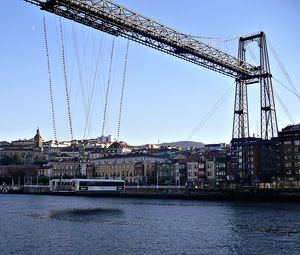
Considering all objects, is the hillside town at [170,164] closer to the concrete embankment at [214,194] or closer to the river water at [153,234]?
the concrete embankment at [214,194]

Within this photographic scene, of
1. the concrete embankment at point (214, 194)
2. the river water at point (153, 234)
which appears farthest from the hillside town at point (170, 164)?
the river water at point (153, 234)

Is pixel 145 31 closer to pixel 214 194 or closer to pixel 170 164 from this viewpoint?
pixel 214 194

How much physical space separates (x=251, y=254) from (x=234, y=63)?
3364 cm

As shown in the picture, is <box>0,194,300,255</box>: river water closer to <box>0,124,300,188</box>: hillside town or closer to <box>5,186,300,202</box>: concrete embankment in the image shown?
<box>5,186,300,202</box>: concrete embankment

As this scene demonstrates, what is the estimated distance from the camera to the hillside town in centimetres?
6588

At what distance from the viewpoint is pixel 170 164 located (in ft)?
309

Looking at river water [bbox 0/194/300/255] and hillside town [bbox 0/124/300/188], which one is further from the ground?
hillside town [bbox 0/124/300/188]

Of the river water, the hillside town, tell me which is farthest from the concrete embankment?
the river water

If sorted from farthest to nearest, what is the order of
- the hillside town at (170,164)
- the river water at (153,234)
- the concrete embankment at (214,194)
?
the hillside town at (170,164), the concrete embankment at (214,194), the river water at (153,234)

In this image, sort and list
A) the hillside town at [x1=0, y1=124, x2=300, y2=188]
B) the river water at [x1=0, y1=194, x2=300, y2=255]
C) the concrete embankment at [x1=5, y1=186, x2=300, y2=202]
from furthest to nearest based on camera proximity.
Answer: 1. the hillside town at [x1=0, y1=124, x2=300, y2=188]
2. the concrete embankment at [x1=5, y1=186, x2=300, y2=202]
3. the river water at [x1=0, y1=194, x2=300, y2=255]

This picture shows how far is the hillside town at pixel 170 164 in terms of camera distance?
216ft

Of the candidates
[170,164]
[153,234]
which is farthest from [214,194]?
[153,234]

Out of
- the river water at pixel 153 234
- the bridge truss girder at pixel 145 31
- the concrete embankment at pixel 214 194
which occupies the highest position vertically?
the bridge truss girder at pixel 145 31

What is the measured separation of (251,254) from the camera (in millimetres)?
21266
